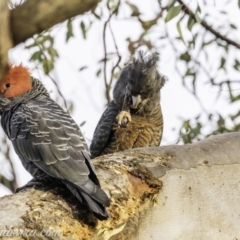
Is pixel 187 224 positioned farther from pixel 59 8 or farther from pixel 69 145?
pixel 59 8

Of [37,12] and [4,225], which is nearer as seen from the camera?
[37,12]

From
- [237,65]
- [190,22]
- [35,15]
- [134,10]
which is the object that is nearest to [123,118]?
[190,22]

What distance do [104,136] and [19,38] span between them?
3481 mm

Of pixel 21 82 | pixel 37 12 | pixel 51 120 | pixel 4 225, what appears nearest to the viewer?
pixel 37 12

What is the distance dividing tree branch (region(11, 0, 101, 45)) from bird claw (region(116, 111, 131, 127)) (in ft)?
11.3

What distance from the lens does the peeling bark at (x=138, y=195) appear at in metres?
2.17

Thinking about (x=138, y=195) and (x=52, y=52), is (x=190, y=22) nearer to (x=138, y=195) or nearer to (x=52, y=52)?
(x=52, y=52)

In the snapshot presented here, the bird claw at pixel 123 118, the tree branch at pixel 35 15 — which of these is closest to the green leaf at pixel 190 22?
the bird claw at pixel 123 118

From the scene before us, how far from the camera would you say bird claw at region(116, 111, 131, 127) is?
4.06 metres

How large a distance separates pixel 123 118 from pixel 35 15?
347cm

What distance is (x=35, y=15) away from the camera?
588 millimetres

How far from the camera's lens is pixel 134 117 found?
13.5ft

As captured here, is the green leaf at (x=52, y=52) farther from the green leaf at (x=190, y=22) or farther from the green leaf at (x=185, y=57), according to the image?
the green leaf at (x=190, y=22)

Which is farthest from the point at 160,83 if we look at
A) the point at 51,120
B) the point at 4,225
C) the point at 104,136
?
the point at 4,225
